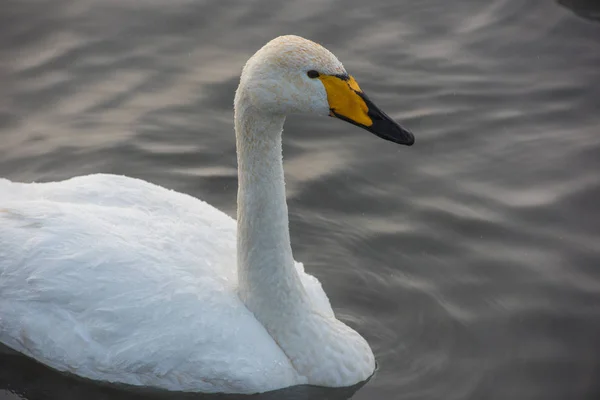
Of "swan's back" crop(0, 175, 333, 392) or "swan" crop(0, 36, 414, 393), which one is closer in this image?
"swan" crop(0, 36, 414, 393)

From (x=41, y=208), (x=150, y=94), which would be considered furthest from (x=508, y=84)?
(x=41, y=208)

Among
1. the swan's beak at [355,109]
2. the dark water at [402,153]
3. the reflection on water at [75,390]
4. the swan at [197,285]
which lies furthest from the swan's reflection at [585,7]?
the reflection on water at [75,390]

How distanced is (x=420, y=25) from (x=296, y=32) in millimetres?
1573

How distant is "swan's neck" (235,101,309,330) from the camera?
5.70 meters

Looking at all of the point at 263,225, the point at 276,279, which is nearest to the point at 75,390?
the point at 276,279

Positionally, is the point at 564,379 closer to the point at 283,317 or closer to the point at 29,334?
the point at 283,317

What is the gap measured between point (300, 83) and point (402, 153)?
4195 mm

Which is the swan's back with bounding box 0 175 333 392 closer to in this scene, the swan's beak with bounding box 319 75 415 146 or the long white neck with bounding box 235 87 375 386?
the long white neck with bounding box 235 87 375 386

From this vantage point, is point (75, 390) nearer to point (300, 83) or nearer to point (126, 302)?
point (126, 302)

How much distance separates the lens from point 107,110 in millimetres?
9953

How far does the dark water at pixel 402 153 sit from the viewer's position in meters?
7.09

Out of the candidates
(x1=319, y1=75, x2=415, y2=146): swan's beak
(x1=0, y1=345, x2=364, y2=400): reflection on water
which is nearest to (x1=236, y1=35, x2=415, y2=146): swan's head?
(x1=319, y1=75, x2=415, y2=146): swan's beak

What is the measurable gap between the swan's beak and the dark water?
1936 millimetres

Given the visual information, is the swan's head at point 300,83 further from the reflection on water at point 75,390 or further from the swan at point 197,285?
the reflection on water at point 75,390
